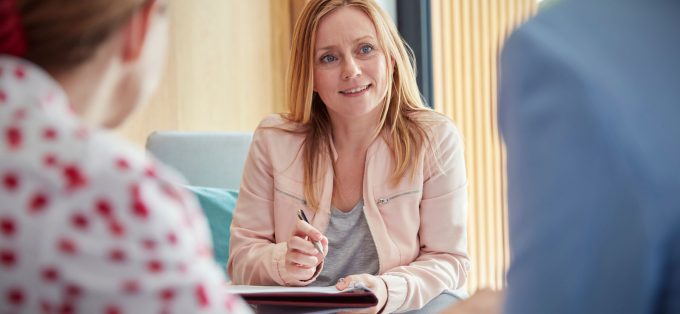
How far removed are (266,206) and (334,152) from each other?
8.8 inches

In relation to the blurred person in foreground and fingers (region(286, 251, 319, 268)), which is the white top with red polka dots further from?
fingers (region(286, 251, 319, 268))

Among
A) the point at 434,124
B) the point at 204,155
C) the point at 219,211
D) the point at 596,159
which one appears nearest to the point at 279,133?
the point at 434,124

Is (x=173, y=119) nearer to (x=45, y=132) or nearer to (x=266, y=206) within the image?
(x=266, y=206)

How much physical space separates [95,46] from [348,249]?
144 cm

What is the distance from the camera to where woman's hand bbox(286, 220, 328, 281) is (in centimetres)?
175

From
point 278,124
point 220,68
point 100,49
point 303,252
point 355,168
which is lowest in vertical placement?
point 303,252

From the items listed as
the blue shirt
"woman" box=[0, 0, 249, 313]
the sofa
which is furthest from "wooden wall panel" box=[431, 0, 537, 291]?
"woman" box=[0, 0, 249, 313]

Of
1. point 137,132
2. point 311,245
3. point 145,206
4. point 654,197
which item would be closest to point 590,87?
point 654,197

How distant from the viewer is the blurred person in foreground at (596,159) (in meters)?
0.60

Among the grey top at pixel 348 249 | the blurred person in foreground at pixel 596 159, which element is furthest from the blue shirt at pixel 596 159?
the grey top at pixel 348 249

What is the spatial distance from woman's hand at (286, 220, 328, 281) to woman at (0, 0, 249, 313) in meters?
1.11

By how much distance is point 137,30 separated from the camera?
0.69 meters

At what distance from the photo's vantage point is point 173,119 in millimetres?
3607

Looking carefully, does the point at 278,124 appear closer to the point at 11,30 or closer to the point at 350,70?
the point at 350,70
